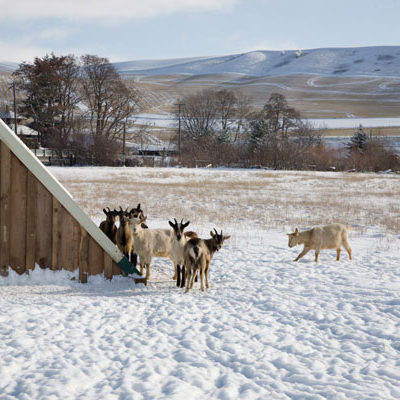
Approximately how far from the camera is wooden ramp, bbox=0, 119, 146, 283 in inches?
356

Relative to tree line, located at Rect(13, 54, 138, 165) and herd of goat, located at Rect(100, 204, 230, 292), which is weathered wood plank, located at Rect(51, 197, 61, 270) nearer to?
herd of goat, located at Rect(100, 204, 230, 292)

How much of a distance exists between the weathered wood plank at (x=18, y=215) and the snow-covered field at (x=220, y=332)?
44cm

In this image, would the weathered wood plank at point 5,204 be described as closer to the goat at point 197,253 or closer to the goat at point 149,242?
the goat at point 149,242

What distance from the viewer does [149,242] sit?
9.40 meters

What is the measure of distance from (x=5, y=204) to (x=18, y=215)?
33 centimetres

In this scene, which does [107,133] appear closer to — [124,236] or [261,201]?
[261,201]

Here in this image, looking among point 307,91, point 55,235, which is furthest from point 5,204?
point 307,91

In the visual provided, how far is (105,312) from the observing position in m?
7.77

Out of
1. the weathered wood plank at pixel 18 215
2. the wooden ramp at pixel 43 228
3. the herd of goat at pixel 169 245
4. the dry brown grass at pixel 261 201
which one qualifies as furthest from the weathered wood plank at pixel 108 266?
the dry brown grass at pixel 261 201

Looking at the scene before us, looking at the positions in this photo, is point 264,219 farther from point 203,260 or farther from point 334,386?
point 334,386

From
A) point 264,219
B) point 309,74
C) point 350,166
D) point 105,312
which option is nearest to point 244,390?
point 105,312

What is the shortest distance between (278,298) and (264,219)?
956cm

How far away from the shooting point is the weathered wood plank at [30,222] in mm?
9109

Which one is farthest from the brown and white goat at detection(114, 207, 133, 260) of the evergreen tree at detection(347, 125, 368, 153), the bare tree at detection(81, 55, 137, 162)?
the evergreen tree at detection(347, 125, 368, 153)
